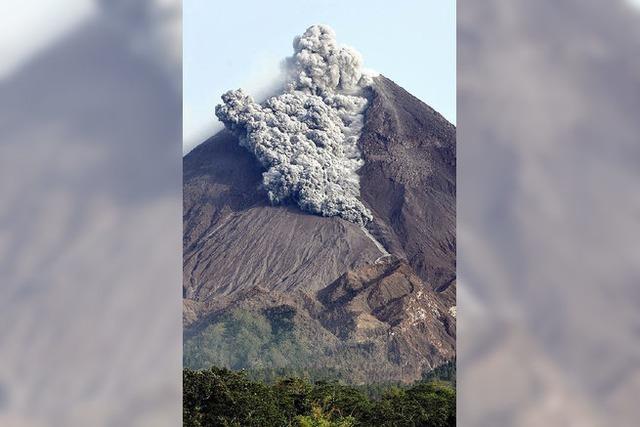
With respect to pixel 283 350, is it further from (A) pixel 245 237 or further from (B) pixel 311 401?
(B) pixel 311 401

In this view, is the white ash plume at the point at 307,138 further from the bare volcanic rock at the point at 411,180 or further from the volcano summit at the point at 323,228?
the bare volcanic rock at the point at 411,180

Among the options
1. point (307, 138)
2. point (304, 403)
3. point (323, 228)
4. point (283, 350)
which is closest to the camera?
point (304, 403)
